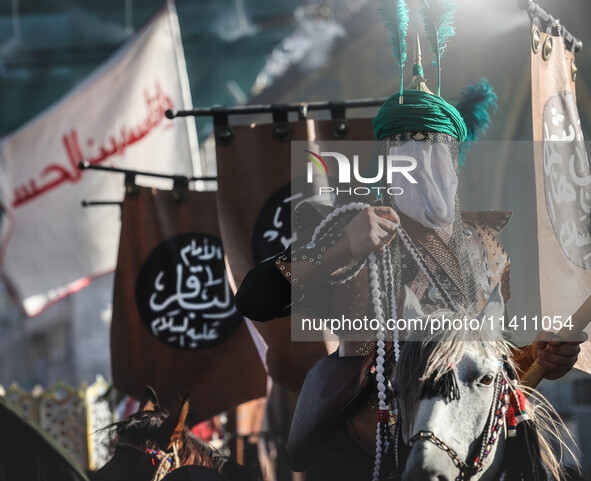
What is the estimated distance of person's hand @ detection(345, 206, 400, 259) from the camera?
1856mm

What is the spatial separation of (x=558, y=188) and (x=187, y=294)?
253 centimetres

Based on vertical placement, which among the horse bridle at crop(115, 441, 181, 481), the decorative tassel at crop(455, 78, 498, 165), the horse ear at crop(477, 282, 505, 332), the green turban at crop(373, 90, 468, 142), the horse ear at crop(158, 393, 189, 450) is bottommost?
the horse bridle at crop(115, 441, 181, 481)

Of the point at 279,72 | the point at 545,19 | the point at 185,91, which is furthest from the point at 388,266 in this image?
the point at 279,72

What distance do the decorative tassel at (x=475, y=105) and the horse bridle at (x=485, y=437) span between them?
804 mm

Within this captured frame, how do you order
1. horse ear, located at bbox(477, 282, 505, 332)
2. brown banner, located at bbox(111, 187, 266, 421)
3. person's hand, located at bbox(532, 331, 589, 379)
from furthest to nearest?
brown banner, located at bbox(111, 187, 266, 421) < person's hand, located at bbox(532, 331, 589, 379) < horse ear, located at bbox(477, 282, 505, 332)

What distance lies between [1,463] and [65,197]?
377 cm

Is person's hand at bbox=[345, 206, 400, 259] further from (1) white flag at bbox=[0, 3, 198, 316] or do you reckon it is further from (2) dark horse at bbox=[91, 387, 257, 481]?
(1) white flag at bbox=[0, 3, 198, 316]

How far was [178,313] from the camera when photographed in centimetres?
434

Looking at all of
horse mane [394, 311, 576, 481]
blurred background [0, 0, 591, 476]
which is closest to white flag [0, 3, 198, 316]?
blurred background [0, 0, 591, 476]

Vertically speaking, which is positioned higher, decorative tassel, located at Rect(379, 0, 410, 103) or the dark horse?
decorative tassel, located at Rect(379, 0, 410, 103)

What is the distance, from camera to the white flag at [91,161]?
557cm

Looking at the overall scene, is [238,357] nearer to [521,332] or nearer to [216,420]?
[216,420]

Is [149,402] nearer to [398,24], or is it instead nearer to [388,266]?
[388,266]

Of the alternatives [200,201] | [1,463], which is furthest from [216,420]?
[1,463]
